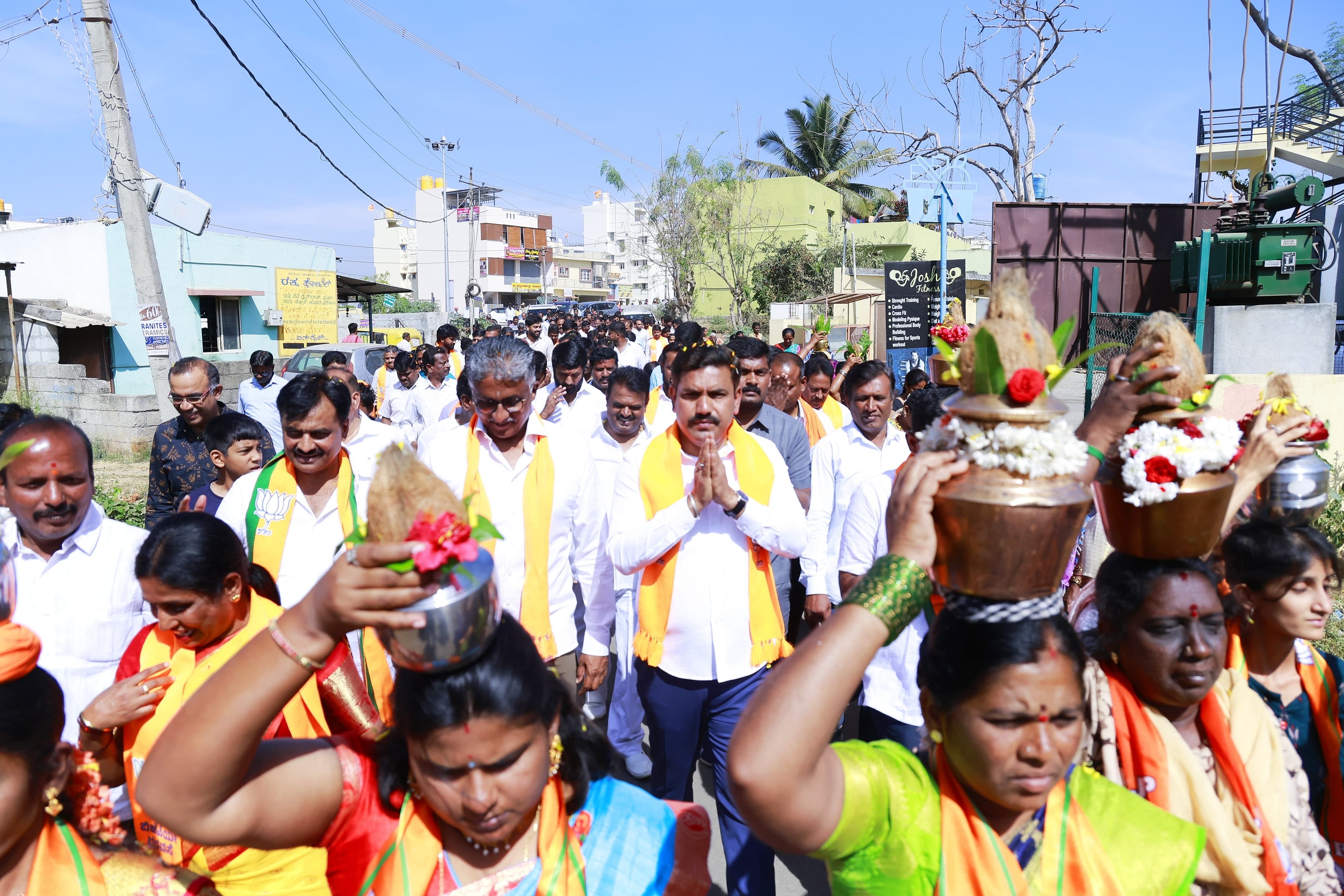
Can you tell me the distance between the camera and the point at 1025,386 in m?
1.50

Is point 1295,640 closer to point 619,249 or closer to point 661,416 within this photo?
point 661,416

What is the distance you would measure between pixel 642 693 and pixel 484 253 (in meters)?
70.0

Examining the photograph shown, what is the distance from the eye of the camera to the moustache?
2.97m

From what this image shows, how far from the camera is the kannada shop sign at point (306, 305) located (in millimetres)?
21578

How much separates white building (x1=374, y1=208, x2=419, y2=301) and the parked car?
2564 inches

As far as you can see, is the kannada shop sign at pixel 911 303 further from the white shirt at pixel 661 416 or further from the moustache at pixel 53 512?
the moustache at pixel 53 512

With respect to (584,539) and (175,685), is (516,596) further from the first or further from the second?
(175,685)

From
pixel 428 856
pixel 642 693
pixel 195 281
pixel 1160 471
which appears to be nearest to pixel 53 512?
pixel 428 856

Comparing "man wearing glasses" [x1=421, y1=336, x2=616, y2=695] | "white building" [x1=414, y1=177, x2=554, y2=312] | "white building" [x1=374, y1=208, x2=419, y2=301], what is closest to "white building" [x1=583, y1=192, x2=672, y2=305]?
"white building" [x1=414, y1=177, x2=554, y2=312]

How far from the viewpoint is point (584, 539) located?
157 inches

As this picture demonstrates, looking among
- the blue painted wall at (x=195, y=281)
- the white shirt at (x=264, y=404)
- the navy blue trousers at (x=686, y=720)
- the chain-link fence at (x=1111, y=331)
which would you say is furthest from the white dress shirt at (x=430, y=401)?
the blue painted wall at (x=195, y=281)

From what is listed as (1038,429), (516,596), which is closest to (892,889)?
(1038,429)

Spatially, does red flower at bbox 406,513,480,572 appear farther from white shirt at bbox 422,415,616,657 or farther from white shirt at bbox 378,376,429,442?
white shirt at bbox 378,376,429,442

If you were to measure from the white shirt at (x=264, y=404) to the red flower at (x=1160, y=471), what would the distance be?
746 centimetres
